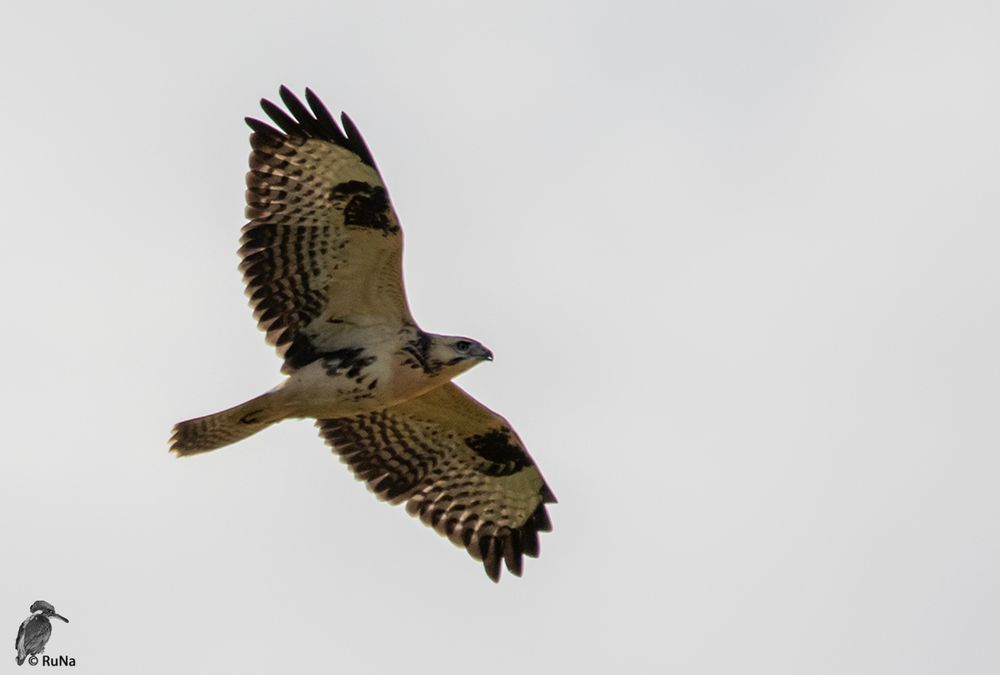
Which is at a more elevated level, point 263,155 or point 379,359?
point 263,155

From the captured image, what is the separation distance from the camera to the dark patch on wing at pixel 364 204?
13.6 m

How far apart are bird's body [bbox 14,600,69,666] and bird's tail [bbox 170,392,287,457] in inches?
68.0

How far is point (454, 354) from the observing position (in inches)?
538

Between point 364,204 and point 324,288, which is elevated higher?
point 364,204

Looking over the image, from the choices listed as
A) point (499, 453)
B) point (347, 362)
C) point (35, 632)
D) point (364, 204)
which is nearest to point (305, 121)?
point (364, 204)

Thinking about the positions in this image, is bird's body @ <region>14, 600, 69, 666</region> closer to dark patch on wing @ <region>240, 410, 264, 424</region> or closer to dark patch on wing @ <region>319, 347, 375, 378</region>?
dark patch on wing @ <region>240, 410, 264, 424</region>

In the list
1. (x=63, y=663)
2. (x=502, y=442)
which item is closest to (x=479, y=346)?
(x=502, y=442)

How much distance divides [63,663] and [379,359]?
3.36 meters

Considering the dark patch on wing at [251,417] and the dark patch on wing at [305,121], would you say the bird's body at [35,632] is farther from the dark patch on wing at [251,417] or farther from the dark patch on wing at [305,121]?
the dark patch on wing at [305,121]

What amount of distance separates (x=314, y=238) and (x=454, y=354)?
57.6 inches

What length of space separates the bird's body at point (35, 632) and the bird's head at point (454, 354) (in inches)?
143

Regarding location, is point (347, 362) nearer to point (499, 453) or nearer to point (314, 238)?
point (314, 238)

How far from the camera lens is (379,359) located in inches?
542

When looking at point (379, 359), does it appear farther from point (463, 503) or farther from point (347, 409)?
point (463, 503)
